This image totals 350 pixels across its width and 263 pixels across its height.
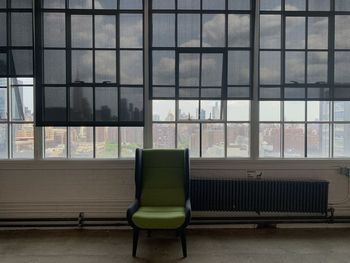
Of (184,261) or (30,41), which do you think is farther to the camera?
(30,41)

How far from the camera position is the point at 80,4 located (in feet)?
13.0

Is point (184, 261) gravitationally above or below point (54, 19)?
below

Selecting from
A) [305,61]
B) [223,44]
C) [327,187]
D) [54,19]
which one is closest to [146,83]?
[223,44]

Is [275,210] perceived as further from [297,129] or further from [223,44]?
[223,44]

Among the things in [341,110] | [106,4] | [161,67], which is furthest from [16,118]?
[341,110]

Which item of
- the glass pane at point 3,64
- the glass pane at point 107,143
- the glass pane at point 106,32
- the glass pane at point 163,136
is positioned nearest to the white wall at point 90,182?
the glass pane at point 107,143

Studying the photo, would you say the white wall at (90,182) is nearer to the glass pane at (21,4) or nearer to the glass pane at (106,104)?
the glass pane at (106,104)

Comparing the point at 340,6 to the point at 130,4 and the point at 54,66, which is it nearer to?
the point at 130,4

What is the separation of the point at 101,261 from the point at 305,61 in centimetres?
339

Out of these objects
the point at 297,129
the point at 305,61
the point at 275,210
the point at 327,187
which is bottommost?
the point at 275,210

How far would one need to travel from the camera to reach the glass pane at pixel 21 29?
3936mm

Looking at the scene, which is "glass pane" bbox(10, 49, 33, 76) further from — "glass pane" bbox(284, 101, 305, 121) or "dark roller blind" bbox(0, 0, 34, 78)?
"glass pane" bbox(284, 101, 305, 121)

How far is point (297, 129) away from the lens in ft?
13.7

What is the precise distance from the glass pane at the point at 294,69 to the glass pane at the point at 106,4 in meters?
2.29
